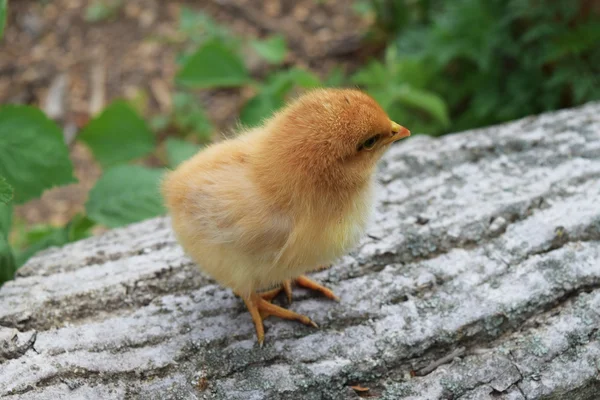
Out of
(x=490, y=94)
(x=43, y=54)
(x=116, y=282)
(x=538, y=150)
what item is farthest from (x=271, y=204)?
(x=43, y=54)

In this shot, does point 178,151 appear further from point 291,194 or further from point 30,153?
point 291,194

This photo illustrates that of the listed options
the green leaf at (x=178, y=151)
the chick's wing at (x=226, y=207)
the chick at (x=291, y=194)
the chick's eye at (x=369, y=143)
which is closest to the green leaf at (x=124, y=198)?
the green leaf at (x=178, y=151)

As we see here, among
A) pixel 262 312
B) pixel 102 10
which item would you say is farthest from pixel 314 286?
pixel 102 10

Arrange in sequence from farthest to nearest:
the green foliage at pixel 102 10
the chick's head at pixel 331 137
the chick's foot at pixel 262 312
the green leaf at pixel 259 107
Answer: the green foliage at pixel 102 10 < the green leaf at pixel 259 107 < the chick's foot at pixel 262 312 < the chick's head at pixel 331 137

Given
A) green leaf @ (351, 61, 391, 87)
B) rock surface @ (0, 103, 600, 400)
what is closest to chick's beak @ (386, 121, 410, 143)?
rock surface @ (0, 103, 600, 400)

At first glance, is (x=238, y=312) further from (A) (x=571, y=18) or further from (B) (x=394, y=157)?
(A) (x=571, y=18)

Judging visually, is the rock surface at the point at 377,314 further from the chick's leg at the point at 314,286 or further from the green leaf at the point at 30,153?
the green leaf at the point at 30,153

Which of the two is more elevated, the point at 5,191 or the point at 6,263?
the point at 5,191
